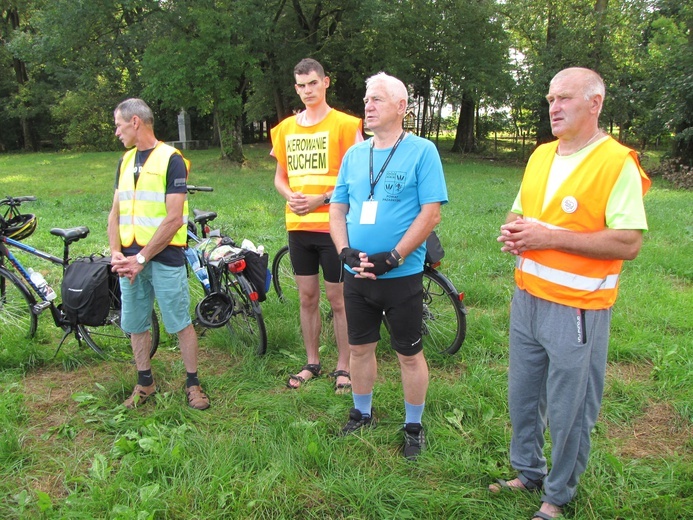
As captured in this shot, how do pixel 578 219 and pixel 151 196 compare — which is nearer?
pixel 578 219

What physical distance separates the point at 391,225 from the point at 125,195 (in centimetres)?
176

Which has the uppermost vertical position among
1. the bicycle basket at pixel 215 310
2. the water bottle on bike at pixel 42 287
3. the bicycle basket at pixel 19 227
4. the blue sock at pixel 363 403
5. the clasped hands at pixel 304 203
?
the clasped hands at pixel 304 203

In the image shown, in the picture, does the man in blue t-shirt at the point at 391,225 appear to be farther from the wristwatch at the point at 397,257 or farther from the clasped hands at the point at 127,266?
the clasped hands at the point at 127,266

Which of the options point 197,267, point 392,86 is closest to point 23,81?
point 197,267

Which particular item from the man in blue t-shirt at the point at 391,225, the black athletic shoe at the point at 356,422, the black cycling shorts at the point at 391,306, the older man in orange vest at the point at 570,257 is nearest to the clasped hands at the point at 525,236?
the older man in orange vest at the point at 570,257

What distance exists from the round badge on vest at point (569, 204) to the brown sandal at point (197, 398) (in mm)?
2536

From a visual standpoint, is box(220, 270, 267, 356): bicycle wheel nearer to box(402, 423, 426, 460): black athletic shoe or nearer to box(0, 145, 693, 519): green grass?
box(0, 145, 693, 519): green grass

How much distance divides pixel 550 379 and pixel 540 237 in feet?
2.12

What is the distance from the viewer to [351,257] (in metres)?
2.69

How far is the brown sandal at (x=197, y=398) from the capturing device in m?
3.41

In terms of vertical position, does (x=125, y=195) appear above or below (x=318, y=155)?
below

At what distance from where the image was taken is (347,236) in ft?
9.56

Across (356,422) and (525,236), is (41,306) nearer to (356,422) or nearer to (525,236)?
(356,422)

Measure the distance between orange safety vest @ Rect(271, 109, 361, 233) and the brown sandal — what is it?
4.23ft
